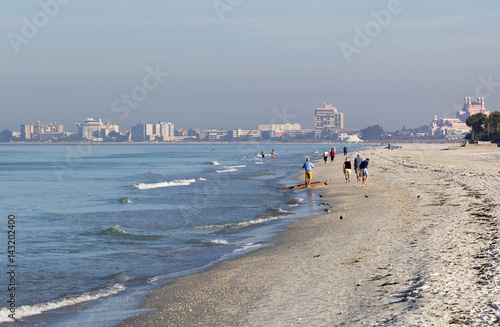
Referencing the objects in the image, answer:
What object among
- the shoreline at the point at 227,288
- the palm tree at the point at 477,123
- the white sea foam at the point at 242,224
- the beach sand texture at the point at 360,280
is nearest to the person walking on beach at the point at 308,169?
the white sea foam at the point at 242,224

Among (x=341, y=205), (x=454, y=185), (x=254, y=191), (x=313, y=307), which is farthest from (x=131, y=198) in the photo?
→ (x=313, y=307)

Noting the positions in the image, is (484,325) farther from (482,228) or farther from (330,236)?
(330,236)

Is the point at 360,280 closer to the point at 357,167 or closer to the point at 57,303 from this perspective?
the point at 57,303

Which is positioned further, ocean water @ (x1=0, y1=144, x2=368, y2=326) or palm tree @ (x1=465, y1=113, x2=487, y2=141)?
palm tree @ (x1=465, y1=113, x2=487, y2=141)

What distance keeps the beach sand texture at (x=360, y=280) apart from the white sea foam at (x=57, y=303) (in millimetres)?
1102

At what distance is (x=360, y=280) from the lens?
8352 mm

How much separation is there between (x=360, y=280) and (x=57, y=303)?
5.44 meters

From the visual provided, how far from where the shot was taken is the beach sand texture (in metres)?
6.59

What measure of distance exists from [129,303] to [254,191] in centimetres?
2269

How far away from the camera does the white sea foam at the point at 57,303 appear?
857cm

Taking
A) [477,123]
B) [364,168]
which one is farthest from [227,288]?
[477,123]

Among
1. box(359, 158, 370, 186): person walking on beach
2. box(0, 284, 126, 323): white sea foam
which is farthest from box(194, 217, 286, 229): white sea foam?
box(359, 158, 370, 186): person walking on beach

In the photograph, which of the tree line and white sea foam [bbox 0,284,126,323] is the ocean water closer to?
white sea foam [bbox 0,284,126,323]

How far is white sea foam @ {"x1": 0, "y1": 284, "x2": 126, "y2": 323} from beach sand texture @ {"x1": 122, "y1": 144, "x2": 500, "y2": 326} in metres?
1.10
